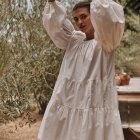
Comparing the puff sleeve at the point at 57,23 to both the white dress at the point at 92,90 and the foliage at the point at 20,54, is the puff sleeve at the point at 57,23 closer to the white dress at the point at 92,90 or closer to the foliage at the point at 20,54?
the white dress at the point at 92,90

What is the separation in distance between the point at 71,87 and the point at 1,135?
3.37 meters

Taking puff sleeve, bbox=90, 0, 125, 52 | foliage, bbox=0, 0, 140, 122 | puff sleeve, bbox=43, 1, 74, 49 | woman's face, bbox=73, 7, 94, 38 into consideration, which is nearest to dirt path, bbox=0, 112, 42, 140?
foliage, bbox=0, 0, 140, 122

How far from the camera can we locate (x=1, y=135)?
17.3 ft

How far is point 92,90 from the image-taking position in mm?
2023

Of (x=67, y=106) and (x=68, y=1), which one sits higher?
(x=68, y=1)

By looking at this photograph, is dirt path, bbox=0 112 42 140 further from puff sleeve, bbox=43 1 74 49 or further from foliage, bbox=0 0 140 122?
puff sleeve, bbox=43 1 74 49

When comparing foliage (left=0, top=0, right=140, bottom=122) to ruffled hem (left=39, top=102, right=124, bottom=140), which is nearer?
ruffled hem (left=39, top=102, right=124, bottom=140)

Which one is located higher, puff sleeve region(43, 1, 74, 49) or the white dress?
puff sleeve region(43, 1, 74, 49)

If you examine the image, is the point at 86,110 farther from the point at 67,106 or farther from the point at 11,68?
the point at 11,68

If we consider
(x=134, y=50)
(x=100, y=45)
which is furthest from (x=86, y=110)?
(x=134, y=50)

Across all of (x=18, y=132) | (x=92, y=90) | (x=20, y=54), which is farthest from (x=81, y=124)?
(x=18, y=132)

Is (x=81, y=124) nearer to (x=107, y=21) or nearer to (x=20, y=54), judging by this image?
(x=107, y=21)

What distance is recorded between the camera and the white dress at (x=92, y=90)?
1920mm

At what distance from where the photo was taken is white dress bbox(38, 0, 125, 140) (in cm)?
192
